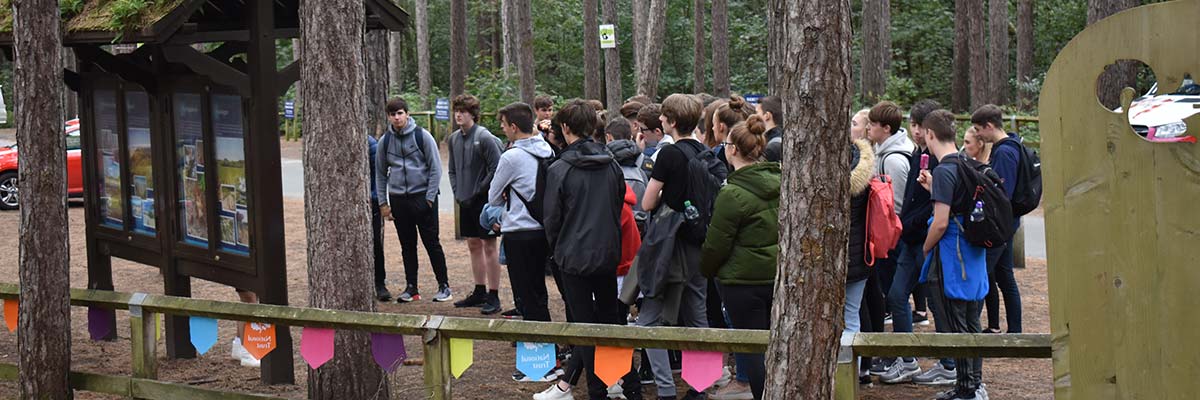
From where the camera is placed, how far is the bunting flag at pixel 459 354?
6.31 meters

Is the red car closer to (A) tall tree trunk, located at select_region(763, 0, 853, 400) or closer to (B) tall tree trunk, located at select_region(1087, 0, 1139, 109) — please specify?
(B) tall tree trunk, located at select_region(1087, 0, 1139, 109)

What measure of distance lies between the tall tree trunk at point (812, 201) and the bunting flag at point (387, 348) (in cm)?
253

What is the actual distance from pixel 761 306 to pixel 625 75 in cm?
4070

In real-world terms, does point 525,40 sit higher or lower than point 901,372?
higher

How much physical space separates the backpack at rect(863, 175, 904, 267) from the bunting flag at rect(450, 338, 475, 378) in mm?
2502

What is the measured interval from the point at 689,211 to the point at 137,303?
3112 millimetres

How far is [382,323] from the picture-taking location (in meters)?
6.43

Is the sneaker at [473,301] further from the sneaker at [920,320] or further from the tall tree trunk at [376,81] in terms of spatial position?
the tall tree trunk at [376,81]

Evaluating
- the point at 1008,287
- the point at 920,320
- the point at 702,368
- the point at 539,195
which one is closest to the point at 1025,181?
the point at 1008,287

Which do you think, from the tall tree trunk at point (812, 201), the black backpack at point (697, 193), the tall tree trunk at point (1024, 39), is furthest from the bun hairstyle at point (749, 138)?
the tall tree trunk at point (1024, 39)

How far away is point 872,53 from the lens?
102 feet

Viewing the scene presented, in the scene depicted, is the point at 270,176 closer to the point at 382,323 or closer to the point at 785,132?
the point at 382,323

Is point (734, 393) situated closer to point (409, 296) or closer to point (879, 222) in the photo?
point (879, 222)

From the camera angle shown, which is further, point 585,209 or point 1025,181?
point 1025,181
